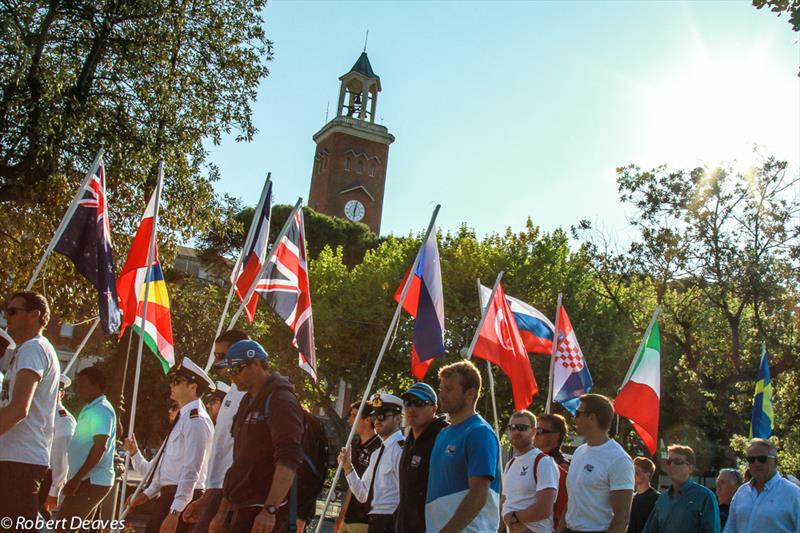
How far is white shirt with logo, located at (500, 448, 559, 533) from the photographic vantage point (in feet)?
21.9

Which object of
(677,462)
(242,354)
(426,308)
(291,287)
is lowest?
(677,462)

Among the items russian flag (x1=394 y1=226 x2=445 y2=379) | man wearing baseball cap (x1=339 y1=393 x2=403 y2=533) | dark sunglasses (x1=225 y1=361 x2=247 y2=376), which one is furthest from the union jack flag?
dark sunglasses (x1=225 y1=361 x2=247 y2=376)

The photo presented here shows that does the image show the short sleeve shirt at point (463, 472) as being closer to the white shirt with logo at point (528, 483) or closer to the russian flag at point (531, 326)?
the white shirt with logo at point (528, 483)

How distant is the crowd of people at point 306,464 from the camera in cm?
522

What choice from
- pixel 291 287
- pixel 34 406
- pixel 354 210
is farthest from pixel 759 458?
pixel 354 210

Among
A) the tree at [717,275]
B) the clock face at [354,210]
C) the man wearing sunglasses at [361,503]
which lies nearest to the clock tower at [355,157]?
the clock face at [354,210]

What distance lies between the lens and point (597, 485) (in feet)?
20.3

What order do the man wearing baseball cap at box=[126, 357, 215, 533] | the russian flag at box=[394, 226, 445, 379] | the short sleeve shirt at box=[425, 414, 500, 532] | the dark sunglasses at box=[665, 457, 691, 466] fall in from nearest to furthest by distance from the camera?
the short sleeve shirt at box=[425, 414, 500, 532] < the man wearing baseball cap at box=[126, 357, 215, 533] < the dark sunglasses at box=[665, 457, 691, 466] < the russian flag at box=[394, 226, 445, 379]

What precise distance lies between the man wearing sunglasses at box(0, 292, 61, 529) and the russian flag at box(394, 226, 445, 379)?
167 inches

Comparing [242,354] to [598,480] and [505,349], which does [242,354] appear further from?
[505,349]

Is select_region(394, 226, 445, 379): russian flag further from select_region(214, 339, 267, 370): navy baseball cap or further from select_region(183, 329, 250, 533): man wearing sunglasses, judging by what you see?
select_region(214, 339, 267, 370): navy baseball cap

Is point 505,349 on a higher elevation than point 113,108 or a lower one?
lower

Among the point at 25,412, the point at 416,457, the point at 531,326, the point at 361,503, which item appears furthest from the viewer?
the point at 531,326

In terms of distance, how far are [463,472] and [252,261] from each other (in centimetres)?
597
